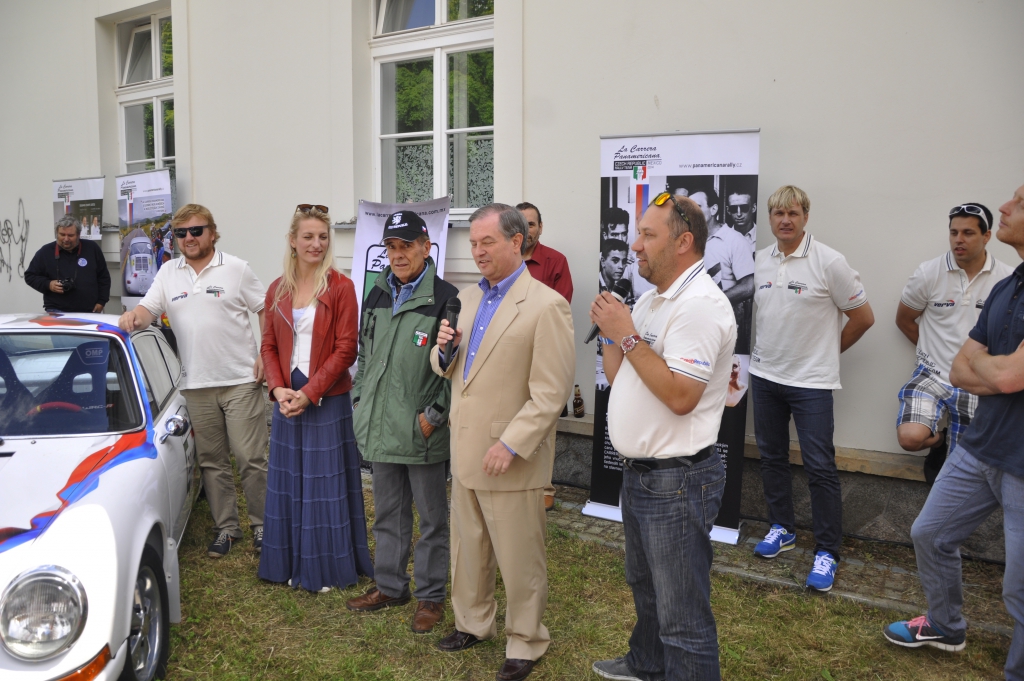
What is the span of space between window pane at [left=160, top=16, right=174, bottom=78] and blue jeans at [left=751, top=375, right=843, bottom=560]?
8.06 metres

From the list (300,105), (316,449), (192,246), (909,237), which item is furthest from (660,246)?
(300,105)

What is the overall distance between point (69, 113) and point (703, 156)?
8790 millimetres

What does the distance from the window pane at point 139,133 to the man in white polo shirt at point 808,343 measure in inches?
319

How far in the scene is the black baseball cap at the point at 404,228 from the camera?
3527 millimetres

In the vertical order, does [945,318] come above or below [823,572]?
above

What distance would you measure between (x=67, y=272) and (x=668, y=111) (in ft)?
20.9

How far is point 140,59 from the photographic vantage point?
31.1 feet

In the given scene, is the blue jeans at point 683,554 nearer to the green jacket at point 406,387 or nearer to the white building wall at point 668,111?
the green jacket at point 406,387

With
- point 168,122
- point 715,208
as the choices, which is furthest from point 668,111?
point 168,122

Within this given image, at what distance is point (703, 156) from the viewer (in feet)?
15.4

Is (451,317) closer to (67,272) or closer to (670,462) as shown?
(670,462)

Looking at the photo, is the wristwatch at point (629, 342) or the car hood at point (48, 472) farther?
the car hood at point (48, 472)

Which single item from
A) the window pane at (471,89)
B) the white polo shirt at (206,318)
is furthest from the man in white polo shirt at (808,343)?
the white polo shirt at (206,318)

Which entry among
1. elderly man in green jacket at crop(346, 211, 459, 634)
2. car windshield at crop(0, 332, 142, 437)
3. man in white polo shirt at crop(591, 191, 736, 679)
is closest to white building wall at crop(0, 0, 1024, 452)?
elderly man in green jacket at crop(346, 211, 459, 634)
